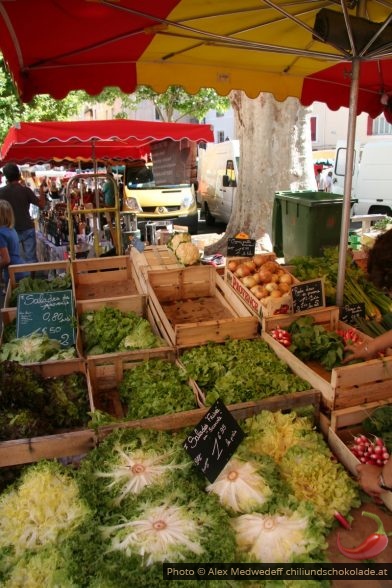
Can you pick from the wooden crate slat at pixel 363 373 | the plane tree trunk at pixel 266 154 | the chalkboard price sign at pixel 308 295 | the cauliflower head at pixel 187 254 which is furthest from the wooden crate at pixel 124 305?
the plane tree trunk at pixel 266 154

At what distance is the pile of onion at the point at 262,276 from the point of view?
381cm

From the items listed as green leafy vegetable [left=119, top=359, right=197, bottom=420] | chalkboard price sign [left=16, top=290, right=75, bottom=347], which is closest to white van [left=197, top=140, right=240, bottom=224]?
chalkboard price sign [left=16, top=290, right=75, bottom=347]

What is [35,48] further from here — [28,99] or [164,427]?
[164,427]

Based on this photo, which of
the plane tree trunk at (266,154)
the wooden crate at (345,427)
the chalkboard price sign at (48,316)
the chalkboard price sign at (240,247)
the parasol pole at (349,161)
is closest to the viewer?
the wooden crate at (345,427)

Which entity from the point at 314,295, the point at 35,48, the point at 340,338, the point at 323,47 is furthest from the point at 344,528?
the point at 323,47

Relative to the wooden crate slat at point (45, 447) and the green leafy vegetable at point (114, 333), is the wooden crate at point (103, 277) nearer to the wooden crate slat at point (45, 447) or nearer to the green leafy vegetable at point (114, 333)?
the green leafy vegetable at point (114, 333)

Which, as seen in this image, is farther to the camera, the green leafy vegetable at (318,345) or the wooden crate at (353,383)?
the green leafy vegetable at (318,345)

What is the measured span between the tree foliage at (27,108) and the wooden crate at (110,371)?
1428 centimetres

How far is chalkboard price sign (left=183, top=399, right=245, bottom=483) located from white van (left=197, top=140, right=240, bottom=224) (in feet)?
42.6

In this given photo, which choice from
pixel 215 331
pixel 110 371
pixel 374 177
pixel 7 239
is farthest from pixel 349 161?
pixel 374 177

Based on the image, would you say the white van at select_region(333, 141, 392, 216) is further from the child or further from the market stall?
the market stall

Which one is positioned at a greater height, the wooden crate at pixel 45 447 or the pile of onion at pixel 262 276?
the pile of onion at pixel 262 276

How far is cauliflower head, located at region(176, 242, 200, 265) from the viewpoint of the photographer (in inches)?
182

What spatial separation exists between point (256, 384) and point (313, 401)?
1.17ft
